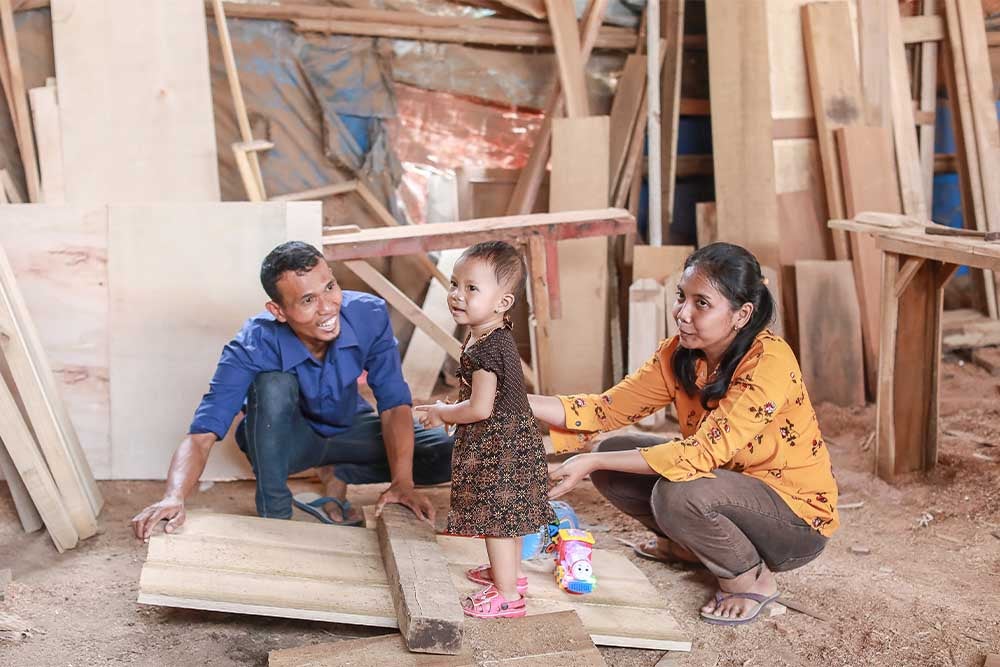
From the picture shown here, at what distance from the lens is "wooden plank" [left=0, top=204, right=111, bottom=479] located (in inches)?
152

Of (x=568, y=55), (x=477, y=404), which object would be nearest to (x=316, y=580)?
(x=477, y=404)

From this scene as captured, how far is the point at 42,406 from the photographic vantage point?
328cm

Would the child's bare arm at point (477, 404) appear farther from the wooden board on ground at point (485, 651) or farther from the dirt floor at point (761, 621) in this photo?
the dirt floor at point (761, 621)

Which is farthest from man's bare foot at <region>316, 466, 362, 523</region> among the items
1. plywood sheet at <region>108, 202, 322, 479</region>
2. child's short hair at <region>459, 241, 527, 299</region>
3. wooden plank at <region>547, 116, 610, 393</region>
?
wooden plank at <region>547, 116, 610, 393</region>

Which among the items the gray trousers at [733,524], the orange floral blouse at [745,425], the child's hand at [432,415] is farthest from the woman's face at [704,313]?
the child's hand at [432,415]

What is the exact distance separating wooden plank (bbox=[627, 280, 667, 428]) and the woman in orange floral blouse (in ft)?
6.47

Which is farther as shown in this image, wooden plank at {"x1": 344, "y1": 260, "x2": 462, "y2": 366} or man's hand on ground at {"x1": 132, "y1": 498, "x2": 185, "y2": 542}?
wooden plank at {"x1": 344, "y1": 260, "x2": 462, "y2": 366}

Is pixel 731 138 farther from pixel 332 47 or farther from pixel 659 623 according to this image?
pixel 659 623

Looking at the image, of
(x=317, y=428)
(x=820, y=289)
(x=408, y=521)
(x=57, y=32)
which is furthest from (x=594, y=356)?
(x=57, y=32)

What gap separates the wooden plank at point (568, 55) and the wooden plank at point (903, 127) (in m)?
1.77

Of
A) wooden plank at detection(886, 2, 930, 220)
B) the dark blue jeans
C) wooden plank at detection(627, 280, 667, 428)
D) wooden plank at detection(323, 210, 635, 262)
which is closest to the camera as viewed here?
the dark blue jeans

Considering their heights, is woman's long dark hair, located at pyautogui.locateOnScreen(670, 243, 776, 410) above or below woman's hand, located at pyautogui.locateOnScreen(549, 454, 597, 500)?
above

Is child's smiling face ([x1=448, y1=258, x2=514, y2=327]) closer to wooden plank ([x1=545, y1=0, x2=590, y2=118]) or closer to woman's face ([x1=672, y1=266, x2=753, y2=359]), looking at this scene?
woman's face ([x1=672, y1=266, x2=753, y2=359])

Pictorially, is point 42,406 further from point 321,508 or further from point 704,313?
point 704,313
